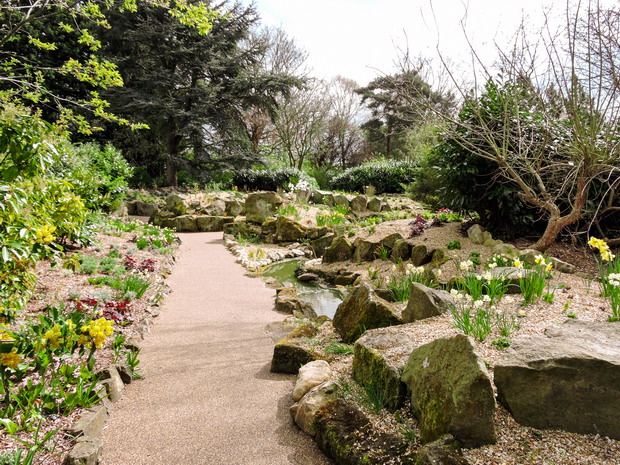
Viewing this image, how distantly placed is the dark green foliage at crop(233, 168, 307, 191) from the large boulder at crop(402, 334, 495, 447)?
51.4 ft

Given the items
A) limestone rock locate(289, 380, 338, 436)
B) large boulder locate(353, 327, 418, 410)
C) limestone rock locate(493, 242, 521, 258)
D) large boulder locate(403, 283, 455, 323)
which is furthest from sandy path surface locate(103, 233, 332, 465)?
limestone rock locate(493, 242, 521, 258)

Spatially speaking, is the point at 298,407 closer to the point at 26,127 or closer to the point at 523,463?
the point at 523,463

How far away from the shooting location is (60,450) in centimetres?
213

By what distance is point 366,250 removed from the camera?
770cm

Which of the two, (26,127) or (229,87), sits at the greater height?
(229,87)

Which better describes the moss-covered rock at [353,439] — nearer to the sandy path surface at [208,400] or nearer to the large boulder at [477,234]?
the sandy path surface at [208,400]

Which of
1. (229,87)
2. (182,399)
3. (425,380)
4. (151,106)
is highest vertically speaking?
(229,87)

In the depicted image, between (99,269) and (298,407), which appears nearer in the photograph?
(298,407)

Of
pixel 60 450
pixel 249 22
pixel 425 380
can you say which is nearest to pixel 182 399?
pixel 60 450

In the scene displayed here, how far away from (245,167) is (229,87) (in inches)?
146

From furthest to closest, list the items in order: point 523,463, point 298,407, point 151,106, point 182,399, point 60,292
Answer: point 151,106, point 60,292, point 182,399, point 298,407, point 523,463

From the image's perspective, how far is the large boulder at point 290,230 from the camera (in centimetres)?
1030

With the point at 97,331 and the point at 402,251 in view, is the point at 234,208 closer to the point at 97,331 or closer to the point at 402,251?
the point at 402,251

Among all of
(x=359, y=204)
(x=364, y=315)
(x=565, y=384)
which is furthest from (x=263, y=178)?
(x=565, y=384)
